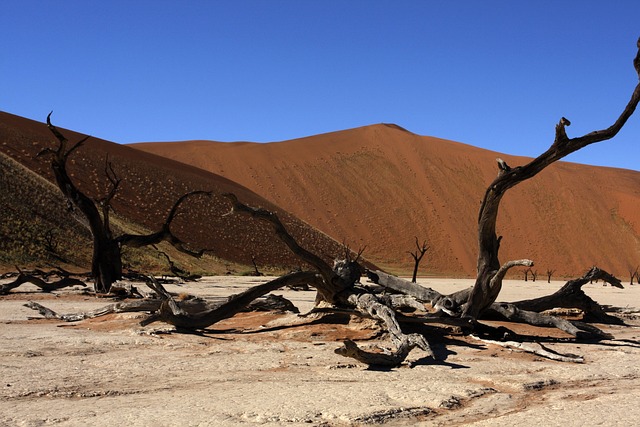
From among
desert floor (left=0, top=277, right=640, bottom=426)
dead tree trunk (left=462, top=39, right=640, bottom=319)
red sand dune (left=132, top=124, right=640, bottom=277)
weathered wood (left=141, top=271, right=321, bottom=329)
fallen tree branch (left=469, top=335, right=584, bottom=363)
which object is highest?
red sand dune (left=132, top=124, right=640, bottom=277)

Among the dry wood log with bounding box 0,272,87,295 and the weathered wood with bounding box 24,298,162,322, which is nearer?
the weathered wood with bounding box 24,298,162,322

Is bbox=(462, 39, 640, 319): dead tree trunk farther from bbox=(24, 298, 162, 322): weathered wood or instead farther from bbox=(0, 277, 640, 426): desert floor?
bbox=(24, 298, 162, 322): weathered wood

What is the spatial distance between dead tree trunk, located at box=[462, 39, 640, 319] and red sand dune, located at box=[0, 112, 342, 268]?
34.1 metres

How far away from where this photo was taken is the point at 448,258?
66312 millimetres

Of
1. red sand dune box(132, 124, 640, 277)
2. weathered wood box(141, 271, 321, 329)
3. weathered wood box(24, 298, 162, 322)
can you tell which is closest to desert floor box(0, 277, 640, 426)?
weathered wood box(141, 271, 321, 329)

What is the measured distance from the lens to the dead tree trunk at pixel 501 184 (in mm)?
9258

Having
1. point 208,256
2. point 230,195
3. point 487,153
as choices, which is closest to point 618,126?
point 230,195

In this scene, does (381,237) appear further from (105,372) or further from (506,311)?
(105,372)

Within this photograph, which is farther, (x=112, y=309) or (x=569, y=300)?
(x=569, y=300)

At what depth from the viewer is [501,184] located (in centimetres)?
976

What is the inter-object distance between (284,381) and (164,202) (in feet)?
158

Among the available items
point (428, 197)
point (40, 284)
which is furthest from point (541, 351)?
point (428, 197)

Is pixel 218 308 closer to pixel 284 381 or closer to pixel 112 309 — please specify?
pixel 112 309

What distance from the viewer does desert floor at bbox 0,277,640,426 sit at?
521 centimetres
